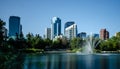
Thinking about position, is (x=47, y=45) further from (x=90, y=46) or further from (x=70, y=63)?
(x=70, y=63)

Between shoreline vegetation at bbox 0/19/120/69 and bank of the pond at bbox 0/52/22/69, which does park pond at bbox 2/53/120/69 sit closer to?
bank of the pond at bbox 0/52/22/69

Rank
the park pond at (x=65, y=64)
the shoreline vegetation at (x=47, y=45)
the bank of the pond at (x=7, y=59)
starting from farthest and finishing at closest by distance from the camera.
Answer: the shoreline vegetation at (x=47, y=45) → the park pond at (x=65, y=64) → the bank of the pond at (x=7, y=59)

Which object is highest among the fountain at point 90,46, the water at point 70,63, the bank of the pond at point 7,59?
the fountain at point 90,46

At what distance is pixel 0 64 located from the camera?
1878 cm

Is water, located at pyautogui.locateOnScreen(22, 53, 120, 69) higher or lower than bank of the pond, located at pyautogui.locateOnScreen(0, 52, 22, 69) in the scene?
lower

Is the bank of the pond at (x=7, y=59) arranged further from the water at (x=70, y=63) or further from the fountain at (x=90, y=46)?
the fountain at (x=90, y=46)

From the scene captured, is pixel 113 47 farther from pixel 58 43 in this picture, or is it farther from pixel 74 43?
pixel 58 43

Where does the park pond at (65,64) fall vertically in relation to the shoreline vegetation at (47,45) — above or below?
below

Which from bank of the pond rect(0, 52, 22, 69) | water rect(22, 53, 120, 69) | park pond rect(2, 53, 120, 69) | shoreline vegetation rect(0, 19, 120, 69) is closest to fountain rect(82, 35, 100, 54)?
shoreline vegetation rect(0, 19, 120, 69)

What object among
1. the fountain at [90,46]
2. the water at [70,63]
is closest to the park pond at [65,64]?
the water at [70,63]

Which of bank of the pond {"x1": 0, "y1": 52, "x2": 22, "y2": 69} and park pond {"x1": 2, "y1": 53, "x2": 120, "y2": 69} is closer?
bank of the pond {"x1": 0, "y1": 52, "x2": 22, "y2": 69}

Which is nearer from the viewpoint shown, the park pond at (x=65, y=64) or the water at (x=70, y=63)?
the park pond at (x=65, y=64)

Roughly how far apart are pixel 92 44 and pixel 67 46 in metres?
44.2

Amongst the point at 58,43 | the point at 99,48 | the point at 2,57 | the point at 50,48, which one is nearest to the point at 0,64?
the point at 2,57
